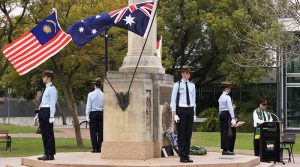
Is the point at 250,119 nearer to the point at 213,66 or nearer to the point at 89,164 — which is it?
the point at 213,66

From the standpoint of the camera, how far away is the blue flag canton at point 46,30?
15906 millimetres

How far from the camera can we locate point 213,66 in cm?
4794

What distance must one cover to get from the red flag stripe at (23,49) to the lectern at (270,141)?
7457 mm

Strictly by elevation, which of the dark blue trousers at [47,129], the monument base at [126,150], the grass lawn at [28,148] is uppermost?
the dark blue trousers at [47,129]

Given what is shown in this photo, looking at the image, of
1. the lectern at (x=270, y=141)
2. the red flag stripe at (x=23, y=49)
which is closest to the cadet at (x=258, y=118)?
the lectern at (x=270, y=141)

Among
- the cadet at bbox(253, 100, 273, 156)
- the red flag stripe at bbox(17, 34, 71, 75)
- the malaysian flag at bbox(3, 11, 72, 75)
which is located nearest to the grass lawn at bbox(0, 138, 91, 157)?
the cadet at bbox(253, 100, 273, 156)

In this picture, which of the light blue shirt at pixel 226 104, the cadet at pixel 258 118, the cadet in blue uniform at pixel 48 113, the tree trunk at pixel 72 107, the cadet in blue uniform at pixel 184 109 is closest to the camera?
Result: the cadet in blue uniform at pixel 184 109

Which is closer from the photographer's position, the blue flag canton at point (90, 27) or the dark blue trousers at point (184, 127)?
the dark blue trousers at point (184, 127)

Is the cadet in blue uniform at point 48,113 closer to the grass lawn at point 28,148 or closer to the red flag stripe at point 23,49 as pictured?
the red flag stripe at point 23,49

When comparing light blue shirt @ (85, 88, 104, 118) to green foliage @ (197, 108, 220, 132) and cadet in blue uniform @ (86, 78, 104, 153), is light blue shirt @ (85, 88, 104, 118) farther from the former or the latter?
green foliage @ (197, 108, 220, 132)

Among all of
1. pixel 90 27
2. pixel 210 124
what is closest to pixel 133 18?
pixel 90 27

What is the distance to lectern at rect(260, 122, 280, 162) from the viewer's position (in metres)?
19.5

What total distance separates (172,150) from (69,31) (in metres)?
3.86

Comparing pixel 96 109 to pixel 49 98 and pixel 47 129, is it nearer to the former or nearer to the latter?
pixel 47 129
